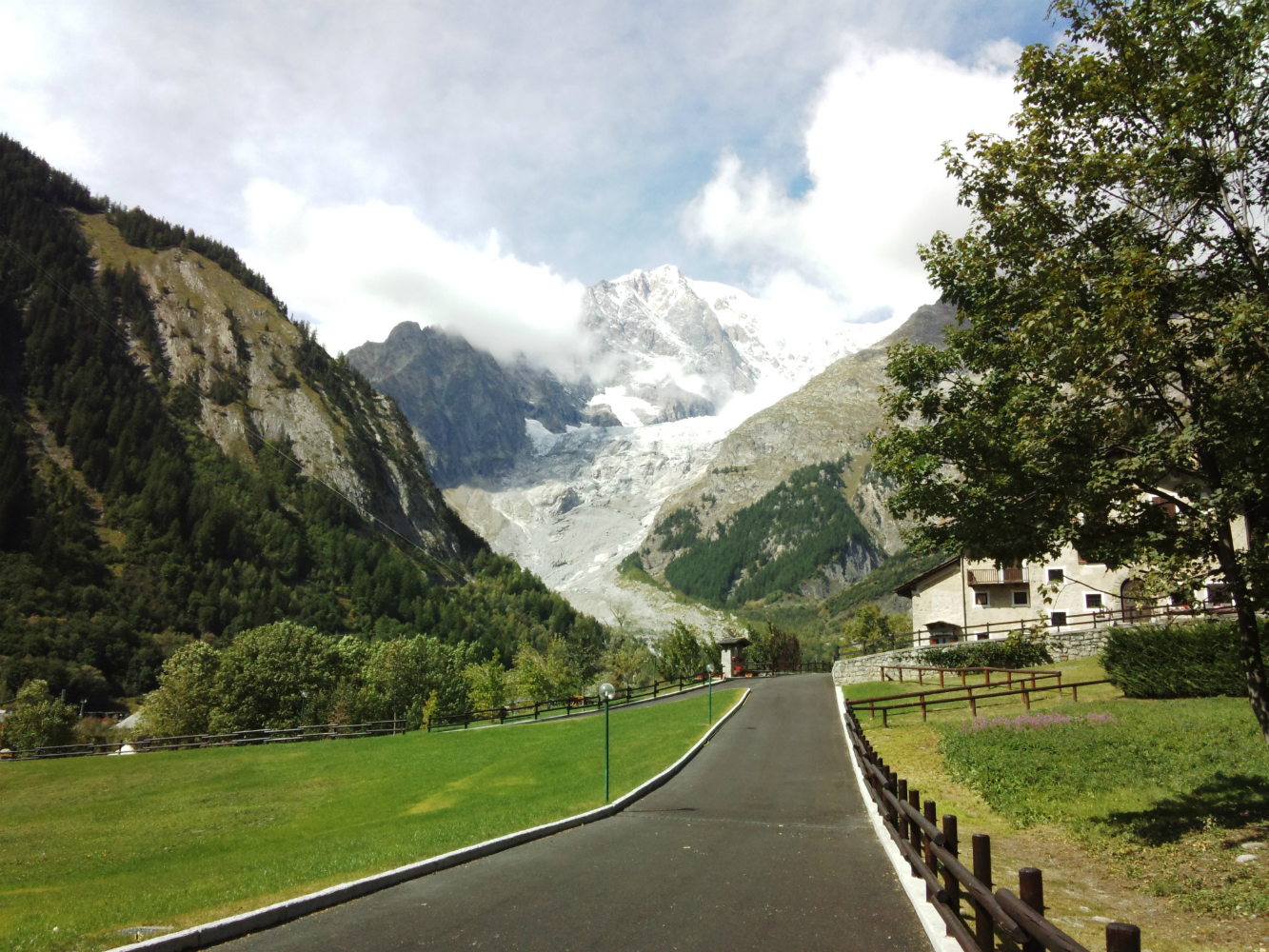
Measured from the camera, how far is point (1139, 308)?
10.8 meters

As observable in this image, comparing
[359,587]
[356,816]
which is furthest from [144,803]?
[359,587]

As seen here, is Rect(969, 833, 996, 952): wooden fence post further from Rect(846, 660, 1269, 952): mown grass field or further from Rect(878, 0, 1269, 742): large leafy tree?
Rect(878, 0, 1269, 742): large leafy tree

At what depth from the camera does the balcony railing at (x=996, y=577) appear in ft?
193

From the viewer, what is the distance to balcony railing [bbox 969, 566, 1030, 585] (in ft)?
193

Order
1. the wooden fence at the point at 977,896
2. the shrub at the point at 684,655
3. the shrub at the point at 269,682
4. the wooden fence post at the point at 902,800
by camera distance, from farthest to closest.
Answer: the shrub at the point at 684,655 → the shrub at the point at 269,682 → the wooden fence post at the point at 902,800 → the wooden fence at the point at 977,896

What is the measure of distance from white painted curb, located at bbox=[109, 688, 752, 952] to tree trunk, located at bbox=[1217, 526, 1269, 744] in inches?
469

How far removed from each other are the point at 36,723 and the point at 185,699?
1944 centimetres

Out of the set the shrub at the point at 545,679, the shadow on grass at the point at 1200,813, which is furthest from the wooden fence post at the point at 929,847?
the shrub at the point at 545,679

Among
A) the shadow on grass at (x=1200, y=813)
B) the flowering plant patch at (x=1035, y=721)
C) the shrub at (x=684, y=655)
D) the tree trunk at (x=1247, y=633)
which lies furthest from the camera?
the shrub at (x=684, y=655)

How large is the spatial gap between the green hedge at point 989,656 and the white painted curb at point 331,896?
34000mm

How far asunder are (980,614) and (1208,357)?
5493cm

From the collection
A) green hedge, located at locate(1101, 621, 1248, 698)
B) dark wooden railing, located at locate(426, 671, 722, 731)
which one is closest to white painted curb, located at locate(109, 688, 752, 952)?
green hedge, located at locate(1101, 621, 1248, 698)

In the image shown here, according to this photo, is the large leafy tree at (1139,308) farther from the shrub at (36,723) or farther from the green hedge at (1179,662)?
the shrub at (36,723)

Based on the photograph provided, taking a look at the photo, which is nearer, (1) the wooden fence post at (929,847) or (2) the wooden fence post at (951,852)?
(2) the wooden fence post at (951,852)
